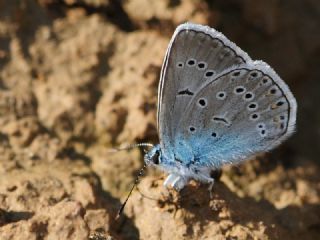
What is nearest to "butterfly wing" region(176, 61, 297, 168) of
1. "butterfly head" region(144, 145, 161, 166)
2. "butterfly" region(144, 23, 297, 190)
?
"butterfly" region(144, 23, 297, 190)

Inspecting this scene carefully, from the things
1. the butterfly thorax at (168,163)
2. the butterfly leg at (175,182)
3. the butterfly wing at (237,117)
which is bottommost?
the butterfly leg at (175,182)

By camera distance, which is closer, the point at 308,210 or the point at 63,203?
the point at 63,203

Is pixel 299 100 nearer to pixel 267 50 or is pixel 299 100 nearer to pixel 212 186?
pixel 267 50

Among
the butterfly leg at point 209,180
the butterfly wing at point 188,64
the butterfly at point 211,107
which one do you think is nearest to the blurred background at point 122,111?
the butterfly leg at point 209,180

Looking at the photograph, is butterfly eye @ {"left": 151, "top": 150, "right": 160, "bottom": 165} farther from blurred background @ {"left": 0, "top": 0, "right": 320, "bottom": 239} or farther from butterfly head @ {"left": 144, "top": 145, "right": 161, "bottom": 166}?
blurred background @ {"left": 0, "top": 0, "right": 320, "bottom": 239}

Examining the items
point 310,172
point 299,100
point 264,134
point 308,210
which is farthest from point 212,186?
point 299,100

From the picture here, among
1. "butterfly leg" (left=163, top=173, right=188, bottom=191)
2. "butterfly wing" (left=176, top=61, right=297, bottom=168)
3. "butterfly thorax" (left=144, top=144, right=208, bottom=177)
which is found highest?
"butterfly wing" (left=176, top=61, right=297, bottom=168)

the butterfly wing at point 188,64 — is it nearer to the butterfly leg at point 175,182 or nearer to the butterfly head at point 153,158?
the butterfly head at point 153,158
